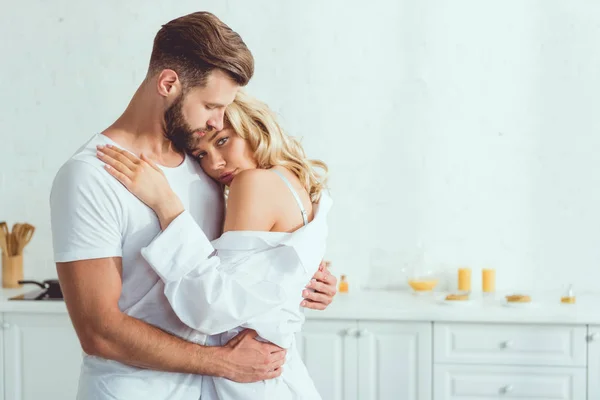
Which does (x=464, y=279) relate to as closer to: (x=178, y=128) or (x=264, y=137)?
(x=264, y=137)

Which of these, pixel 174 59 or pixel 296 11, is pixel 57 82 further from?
pixel 174 59

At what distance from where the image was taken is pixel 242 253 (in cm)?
176

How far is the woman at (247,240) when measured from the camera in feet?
5.41

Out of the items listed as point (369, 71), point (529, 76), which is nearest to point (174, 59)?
point (369, 71)

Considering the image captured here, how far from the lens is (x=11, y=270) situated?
12.8 feet

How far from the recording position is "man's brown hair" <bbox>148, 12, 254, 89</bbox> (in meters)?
1.70

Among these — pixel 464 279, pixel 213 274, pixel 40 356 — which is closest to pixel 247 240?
pixel 213 274

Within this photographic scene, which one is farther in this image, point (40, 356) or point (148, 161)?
point (40, 356)

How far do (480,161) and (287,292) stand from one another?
2.31 m

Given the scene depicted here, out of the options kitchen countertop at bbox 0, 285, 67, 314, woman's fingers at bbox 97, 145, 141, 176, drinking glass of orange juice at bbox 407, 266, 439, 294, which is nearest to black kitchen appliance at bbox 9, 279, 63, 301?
kitchen countertop at bbox 0, 285, 67, 314

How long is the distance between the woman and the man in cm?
4

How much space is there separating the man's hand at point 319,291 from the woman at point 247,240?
0.64ft

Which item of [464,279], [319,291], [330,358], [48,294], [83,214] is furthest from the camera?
[464,279]

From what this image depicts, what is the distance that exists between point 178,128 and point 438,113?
228cm
